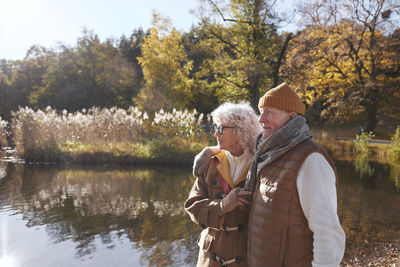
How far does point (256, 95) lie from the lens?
13.0m

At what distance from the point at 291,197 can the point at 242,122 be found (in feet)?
2.32

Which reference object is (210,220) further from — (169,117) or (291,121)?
(169,117)

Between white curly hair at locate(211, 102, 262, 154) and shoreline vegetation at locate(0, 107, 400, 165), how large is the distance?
34.8 ft

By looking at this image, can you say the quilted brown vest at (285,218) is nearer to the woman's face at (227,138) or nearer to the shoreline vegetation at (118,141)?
the woman's face at (227,138)

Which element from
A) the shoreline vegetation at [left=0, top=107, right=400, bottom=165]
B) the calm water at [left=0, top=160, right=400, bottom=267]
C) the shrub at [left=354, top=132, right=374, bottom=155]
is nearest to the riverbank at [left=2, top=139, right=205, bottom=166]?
the shoreline vegetation at [left=0, top=107, right=400, bottom=165]

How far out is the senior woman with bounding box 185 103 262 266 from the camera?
6.38 ft

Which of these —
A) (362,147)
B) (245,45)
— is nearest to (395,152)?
(362,147)

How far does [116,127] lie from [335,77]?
1203 centimetres

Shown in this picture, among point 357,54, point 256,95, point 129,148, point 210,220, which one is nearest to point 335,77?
point 357,54

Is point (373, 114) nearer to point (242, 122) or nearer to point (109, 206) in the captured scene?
point (109, 206)

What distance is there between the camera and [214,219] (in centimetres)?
193

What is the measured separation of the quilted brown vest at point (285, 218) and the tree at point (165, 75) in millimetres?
17809

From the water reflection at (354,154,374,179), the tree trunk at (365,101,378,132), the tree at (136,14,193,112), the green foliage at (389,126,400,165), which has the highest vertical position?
the tree at (136,14,193,112)

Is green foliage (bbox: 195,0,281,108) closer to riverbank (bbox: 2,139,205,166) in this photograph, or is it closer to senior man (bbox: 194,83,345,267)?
riverbank (bbox: 2,139,205,166)
